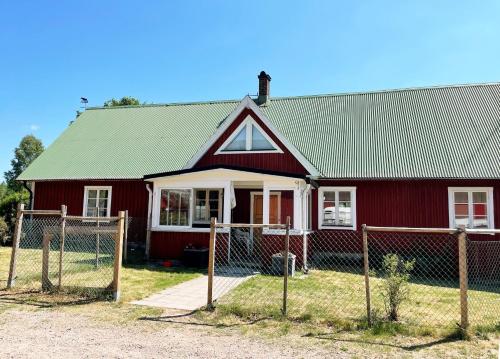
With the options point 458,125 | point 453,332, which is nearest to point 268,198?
point 453,332

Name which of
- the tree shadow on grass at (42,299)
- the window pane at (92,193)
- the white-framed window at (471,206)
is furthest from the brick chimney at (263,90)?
the tree shadow on grass at (42,299)

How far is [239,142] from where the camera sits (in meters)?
15.9

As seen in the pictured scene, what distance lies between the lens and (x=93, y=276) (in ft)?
34.7

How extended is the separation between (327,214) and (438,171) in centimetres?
434

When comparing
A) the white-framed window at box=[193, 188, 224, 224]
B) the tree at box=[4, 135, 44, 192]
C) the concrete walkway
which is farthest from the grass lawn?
the tree at box=[4, 135, 44, 192]

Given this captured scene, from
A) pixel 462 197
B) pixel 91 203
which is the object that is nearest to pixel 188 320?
pixel 462 197

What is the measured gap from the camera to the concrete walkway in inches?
321

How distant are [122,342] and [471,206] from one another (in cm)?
1318

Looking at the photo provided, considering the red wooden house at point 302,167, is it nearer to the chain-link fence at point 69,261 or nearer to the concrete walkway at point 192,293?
the chain-link fence at point 69,261

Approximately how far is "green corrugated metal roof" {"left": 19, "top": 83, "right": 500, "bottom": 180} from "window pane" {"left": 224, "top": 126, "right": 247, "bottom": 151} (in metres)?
3.04

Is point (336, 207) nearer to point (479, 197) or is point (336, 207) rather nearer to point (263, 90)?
point (479, 197)

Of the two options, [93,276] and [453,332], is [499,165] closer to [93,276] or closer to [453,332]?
[453,332]

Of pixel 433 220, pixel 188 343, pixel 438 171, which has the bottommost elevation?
pixel 188 343

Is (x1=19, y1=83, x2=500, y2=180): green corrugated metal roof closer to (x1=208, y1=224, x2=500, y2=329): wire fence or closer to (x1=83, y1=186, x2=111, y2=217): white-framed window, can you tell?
(x1=83, y1=186, x2=111, y2=217): white-framed window
